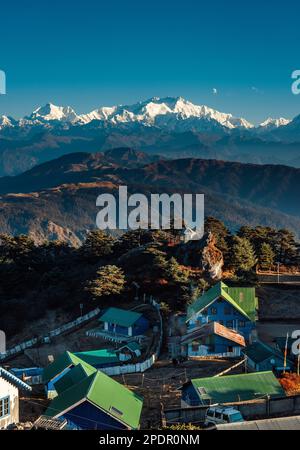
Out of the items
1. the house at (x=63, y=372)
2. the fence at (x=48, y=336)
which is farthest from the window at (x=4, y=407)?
the fence at (x=48, y=336)

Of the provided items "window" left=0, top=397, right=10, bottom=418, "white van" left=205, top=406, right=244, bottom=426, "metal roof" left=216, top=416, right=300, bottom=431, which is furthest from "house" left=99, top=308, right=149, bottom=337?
"metal roof" left=216, top=416, right=300, bottom=431

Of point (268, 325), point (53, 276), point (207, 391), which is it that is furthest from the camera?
point (53, 276)

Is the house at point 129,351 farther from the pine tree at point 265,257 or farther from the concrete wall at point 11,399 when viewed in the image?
the pine tree at point 265,257

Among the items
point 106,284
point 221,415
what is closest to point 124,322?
point 106,284

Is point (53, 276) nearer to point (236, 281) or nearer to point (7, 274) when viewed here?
point (7, 274)

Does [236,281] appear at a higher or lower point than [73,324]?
higher

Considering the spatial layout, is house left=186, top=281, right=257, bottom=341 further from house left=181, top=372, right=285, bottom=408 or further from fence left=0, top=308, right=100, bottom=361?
house left=181, top=372, right=285, bottom=408
